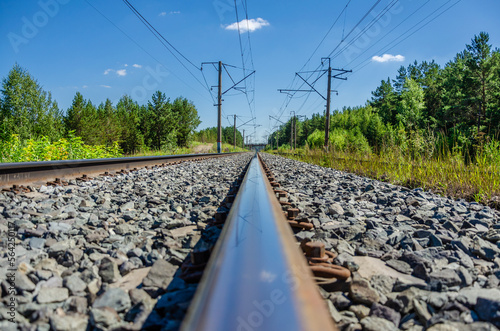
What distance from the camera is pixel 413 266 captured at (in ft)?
4.43

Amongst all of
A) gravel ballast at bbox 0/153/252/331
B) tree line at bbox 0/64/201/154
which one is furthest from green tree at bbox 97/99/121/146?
gravel ballast at bbox 0/153/252/331

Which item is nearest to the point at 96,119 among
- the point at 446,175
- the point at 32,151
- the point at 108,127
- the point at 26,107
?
the point at 108,127

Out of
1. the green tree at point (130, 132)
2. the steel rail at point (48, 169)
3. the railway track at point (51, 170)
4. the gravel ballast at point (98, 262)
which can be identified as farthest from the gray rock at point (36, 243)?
the green tree at point (130, 132)

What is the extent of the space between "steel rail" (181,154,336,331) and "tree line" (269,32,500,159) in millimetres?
3891

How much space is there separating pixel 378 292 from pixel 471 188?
3271 millimetres

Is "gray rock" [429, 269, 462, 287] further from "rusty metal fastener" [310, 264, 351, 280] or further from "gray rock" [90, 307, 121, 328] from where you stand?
"gray rock" [90, 307, 121, 328]

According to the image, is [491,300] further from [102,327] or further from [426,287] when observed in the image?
[102,327]

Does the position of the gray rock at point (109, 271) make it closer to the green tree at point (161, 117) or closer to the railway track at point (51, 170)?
the railway track at point (51, 170)

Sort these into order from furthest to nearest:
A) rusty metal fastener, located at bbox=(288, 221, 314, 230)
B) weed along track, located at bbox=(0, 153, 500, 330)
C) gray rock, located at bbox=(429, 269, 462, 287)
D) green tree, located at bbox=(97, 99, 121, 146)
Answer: green tree, located at bbox=(97, 99, 121, 146) → rusty metal fastener, located at bbox=(288, 221, 314, 230) → gray rock, located at bbox=(429, 269, 462, 287) → weed along track, located at bbox=(0, 153, 500, 330)

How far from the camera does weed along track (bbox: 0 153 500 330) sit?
2.12 feet

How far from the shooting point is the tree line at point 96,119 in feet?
142

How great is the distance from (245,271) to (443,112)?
45.0m

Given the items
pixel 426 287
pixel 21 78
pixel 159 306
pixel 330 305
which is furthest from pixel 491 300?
pixel 21 78

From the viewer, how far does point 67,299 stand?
3.23ft
